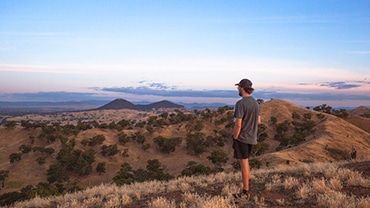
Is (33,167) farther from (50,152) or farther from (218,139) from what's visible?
(218,139)

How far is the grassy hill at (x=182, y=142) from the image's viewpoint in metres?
38.0

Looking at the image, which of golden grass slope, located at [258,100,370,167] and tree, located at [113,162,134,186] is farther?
golden grass slope, located at [258,100,370,167]

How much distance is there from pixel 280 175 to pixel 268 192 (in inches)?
102

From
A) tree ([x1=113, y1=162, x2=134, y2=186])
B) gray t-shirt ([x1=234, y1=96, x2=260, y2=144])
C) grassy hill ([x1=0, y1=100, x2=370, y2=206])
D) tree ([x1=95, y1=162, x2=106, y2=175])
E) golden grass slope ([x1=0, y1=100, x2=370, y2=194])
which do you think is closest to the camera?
gray t-shirt ([x1=234, y1=96, x2=260, y2=144])

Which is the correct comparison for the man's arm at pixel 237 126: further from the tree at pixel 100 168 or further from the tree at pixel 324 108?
the tree at pixel 324 108

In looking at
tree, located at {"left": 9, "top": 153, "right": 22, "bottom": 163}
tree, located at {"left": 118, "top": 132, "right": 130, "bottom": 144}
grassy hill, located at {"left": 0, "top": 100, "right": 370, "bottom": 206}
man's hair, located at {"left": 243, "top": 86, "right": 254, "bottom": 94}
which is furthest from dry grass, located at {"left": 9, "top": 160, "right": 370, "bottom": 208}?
tree, located at {"left": 118, "top": 132, "right": 130, "bottom": 144}

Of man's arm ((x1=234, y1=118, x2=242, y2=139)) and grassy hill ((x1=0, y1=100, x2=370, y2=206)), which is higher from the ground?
man's arm ((x1=234, y1=118, x2=242, y2=139))

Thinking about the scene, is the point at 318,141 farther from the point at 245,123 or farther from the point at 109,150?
the point at 245,123

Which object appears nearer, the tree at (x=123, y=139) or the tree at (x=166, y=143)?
the tree at (x=166, y=143)

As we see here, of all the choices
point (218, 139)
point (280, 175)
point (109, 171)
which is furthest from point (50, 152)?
point (280, 175)

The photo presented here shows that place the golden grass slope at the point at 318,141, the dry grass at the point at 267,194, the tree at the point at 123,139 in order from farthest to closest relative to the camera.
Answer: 1. the tree at the point at 123,139
2. the golden grass slope at the point at 318,141
3. the dry grass at the point at 267,194

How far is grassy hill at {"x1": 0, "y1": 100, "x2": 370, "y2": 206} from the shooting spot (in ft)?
125

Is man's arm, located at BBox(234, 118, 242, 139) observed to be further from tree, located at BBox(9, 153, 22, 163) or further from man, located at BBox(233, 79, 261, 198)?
tree, located at BBox(9, 153, 22, 163)

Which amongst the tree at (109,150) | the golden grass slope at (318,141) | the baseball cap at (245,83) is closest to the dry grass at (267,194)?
the baseball cap at (245,83)
